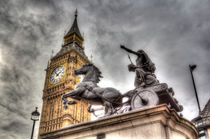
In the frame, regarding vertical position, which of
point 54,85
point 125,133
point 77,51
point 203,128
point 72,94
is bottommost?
point 125,133

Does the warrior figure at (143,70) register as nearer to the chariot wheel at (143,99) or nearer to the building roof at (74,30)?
the chariot wheel at (143,99)

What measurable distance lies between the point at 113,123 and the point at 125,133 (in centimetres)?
42

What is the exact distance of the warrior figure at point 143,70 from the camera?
26.7ft

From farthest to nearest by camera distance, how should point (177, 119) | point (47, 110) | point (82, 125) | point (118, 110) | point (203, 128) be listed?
point (47, 110) < point (203, 128) < point (118, 110) < point (82, 125) < point (177, 119)

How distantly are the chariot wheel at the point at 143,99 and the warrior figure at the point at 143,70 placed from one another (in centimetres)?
53

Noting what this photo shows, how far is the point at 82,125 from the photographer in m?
6.82

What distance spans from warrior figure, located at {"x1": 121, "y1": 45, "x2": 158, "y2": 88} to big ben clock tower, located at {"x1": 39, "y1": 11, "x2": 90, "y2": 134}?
5765 centimetres

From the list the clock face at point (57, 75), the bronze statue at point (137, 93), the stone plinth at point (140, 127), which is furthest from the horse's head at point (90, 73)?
the clock face at point (57, 75)

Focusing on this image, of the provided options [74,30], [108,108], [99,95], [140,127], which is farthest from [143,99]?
[74,30]

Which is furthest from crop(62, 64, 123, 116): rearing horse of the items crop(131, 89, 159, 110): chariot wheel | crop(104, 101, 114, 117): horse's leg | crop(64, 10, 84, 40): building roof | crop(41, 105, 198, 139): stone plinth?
crop(64, 10, 84, 40): building roof

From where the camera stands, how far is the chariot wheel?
7293 millimetres

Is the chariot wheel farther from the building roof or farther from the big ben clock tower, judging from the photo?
the building roof

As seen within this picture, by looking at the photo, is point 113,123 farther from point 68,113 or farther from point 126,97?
point 68,113

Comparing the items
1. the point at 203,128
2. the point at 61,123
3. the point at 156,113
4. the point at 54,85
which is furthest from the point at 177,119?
the point at 54,85
